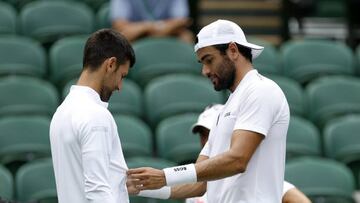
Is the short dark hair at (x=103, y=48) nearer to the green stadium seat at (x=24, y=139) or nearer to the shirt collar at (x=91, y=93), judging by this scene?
the shirt collar at (x=91, y=93)

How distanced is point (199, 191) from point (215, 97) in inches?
138

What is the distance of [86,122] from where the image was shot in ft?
15.6

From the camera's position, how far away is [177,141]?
8469mm

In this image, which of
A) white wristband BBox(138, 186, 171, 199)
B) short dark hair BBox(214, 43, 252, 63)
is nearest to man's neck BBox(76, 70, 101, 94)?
short dark hair BBox(214, 43, 252, 63)

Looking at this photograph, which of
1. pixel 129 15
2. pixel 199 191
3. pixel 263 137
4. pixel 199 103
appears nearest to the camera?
pixel 263 137

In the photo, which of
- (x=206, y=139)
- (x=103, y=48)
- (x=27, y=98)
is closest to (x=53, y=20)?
(x=27, y=98)

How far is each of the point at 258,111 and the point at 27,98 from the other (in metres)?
4.06

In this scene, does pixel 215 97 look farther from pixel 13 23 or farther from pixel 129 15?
pixel 13 23

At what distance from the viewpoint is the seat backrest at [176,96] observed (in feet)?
29.6

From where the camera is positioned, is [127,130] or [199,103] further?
[199,103]

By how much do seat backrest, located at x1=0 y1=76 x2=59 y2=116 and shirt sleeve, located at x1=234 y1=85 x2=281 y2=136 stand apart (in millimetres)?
3793

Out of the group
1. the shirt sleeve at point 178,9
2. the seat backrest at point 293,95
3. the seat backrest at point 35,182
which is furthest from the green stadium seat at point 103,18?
the seat backrest at point 35,182

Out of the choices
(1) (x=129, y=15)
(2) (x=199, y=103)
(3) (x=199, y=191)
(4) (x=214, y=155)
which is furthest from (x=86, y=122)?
(1) (x=129, y=15)

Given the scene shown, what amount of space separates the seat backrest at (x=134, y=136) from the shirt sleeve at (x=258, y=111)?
316 centimetres
